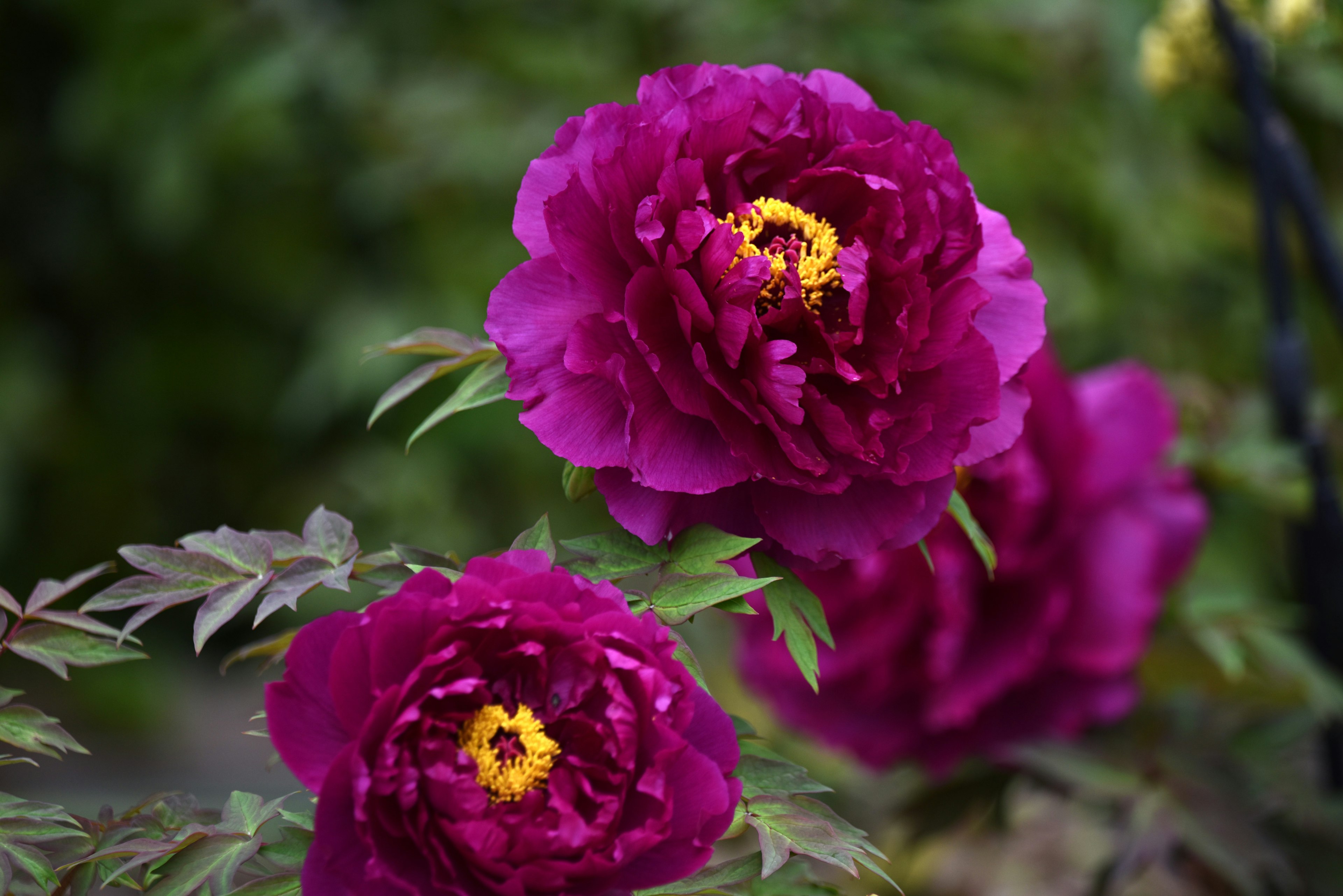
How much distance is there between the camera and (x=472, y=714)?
0.24 m

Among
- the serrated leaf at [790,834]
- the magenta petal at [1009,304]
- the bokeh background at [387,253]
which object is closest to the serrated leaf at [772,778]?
the serrated leaf at [790,834]

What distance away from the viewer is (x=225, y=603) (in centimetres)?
27

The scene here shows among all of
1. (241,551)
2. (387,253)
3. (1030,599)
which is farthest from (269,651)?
(387,253)

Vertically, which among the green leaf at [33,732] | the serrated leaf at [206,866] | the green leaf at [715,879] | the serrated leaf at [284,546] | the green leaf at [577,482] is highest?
the green leaf at [577,482]

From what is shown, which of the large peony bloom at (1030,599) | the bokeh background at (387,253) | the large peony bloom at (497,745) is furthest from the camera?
the bokeh background at (387,253)

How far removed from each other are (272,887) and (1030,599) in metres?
0.34

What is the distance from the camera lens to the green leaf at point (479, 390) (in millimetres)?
283

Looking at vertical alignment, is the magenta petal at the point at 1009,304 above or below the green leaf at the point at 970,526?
above

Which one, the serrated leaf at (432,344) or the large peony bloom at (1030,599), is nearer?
→ the serrated leaf at (432,344)

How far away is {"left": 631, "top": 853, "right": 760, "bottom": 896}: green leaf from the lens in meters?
0.26

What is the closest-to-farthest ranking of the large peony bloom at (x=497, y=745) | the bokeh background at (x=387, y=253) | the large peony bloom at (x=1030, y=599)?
the large peony bloom at (x=497, y=745)
the large peony bloom at (x=1030, y=599)
the bokeh background at (x=387, y=253)

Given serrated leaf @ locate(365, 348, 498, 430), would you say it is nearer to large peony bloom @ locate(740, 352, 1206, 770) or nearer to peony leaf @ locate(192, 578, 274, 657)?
peony leaf @ locate(192, 578, 274, 657)

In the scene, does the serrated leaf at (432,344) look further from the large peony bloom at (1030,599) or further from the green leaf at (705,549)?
the large peony bloom at (1030,599)

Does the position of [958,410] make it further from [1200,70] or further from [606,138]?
[1200,70]
